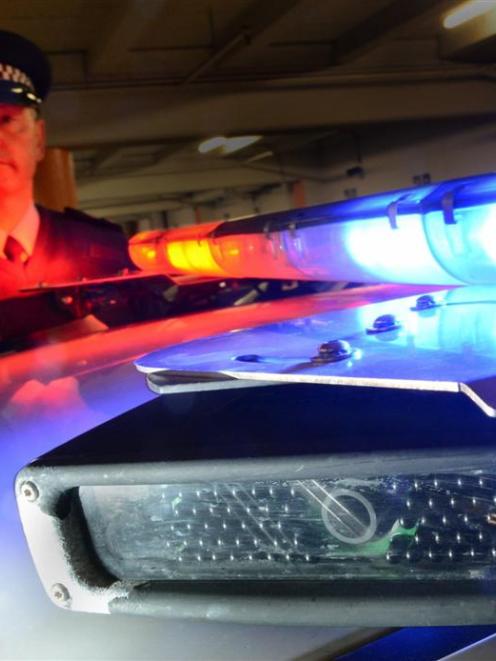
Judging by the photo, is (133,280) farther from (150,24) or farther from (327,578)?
(150,24)

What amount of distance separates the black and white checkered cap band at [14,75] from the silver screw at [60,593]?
2267mm

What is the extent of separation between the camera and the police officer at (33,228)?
9.11 feet

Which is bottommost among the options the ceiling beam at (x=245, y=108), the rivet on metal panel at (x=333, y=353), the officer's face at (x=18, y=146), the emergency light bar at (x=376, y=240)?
the rivet on metal panel at (x=333, y=353)

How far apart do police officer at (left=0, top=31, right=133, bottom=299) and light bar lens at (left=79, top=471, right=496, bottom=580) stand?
2.22m

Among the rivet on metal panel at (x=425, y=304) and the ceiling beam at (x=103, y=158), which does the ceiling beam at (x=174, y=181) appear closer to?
the ceiling beam at (x=103, y=158)

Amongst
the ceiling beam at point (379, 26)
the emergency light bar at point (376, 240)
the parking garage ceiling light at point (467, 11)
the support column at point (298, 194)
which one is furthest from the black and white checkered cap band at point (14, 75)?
the support column at point (298, 194)

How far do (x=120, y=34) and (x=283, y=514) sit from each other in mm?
4034

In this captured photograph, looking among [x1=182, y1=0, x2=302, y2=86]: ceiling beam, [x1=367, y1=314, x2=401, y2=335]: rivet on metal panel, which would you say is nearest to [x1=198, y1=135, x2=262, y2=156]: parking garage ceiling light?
[x1=182, y1=0, x2=302, y2=86]: ceiling beam

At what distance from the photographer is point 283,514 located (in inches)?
22.2

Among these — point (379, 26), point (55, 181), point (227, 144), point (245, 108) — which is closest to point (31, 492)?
point (55, 181)

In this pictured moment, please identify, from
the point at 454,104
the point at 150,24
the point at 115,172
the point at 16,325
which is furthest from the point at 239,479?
the point at 115,172

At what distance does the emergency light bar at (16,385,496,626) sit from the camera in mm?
513

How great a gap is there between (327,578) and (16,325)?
1637mm

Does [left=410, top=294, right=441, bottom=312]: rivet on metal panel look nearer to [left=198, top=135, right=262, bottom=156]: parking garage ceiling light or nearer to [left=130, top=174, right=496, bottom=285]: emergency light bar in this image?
[left=130, top=174, right=496, bottom=285]: emergency light bar
